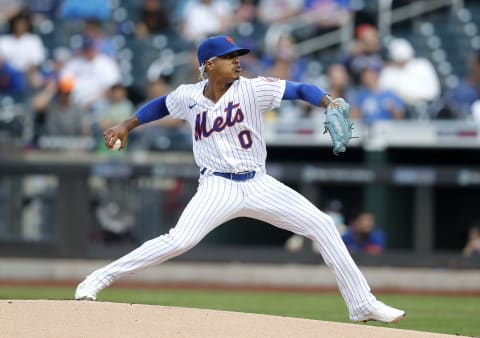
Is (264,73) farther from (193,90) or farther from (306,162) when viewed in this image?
(193,90)

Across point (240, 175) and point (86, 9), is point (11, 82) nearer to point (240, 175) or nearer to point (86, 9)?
point (86, 9)

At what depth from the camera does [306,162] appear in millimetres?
12773

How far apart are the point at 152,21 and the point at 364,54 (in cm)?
306

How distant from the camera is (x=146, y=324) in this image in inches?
229

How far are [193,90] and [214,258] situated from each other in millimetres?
6046

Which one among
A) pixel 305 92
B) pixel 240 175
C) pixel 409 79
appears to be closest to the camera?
pixel 305 92

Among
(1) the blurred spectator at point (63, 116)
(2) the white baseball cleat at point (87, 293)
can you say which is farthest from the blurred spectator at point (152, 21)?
(2) the white baseball cleat at point (87, 293)

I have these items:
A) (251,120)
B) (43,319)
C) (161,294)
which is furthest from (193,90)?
(161,294)

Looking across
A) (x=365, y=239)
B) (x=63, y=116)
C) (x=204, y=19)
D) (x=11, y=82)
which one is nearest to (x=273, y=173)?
(x=365, y=239)

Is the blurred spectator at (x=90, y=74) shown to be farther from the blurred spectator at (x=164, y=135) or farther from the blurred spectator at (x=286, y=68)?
the blurred spectator at (x=286, y=68)

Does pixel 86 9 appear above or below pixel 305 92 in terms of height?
above

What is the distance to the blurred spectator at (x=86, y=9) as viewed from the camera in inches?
569

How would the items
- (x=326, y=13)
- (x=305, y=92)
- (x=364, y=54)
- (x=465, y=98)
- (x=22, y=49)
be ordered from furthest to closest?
(x=326, y=13), (x=22, y=49), (x=364, y=54), (x=465, y=98), (x=305, y=92)

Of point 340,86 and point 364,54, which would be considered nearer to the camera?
point 340,86
